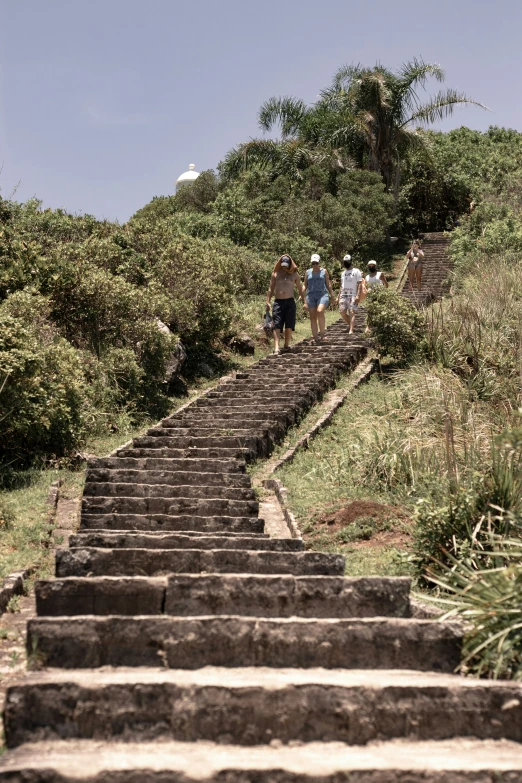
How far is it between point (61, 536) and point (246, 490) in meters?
1.88

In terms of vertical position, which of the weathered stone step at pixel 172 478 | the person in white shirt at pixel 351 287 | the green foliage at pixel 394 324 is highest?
the person in white shirt at pixel 351 287

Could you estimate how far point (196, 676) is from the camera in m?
4.40

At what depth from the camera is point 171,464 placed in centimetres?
1001

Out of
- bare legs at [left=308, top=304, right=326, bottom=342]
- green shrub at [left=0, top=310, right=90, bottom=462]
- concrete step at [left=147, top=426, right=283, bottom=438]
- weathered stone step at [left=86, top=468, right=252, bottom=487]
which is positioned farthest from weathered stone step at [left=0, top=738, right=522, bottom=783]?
bare legs at [left=308, top=304, right=326, bottom=342]

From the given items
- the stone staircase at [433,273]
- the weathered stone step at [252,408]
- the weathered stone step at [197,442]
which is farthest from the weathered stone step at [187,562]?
the stone staircase at [433,273]

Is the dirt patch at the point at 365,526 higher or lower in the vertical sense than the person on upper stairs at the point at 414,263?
lower

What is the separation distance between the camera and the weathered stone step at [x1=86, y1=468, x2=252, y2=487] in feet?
31.0

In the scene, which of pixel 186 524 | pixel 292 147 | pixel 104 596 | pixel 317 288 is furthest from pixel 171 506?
pixel 292 147

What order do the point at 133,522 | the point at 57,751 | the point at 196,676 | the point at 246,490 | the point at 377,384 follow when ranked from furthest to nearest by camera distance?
the point at 377,384 → the point at 246,490 → the point at 133,522 → the point at 196,676 → the point at 57,751

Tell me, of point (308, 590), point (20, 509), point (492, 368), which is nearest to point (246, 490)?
point (20, 509)

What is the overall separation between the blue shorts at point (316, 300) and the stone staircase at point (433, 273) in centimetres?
403

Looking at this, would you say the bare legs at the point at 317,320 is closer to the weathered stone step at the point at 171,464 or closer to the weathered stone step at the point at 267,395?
the weathered stone step at the point at 267,395

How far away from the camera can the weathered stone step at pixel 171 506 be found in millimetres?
8562

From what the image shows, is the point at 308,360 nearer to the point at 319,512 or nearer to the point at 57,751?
the point at 319,512
